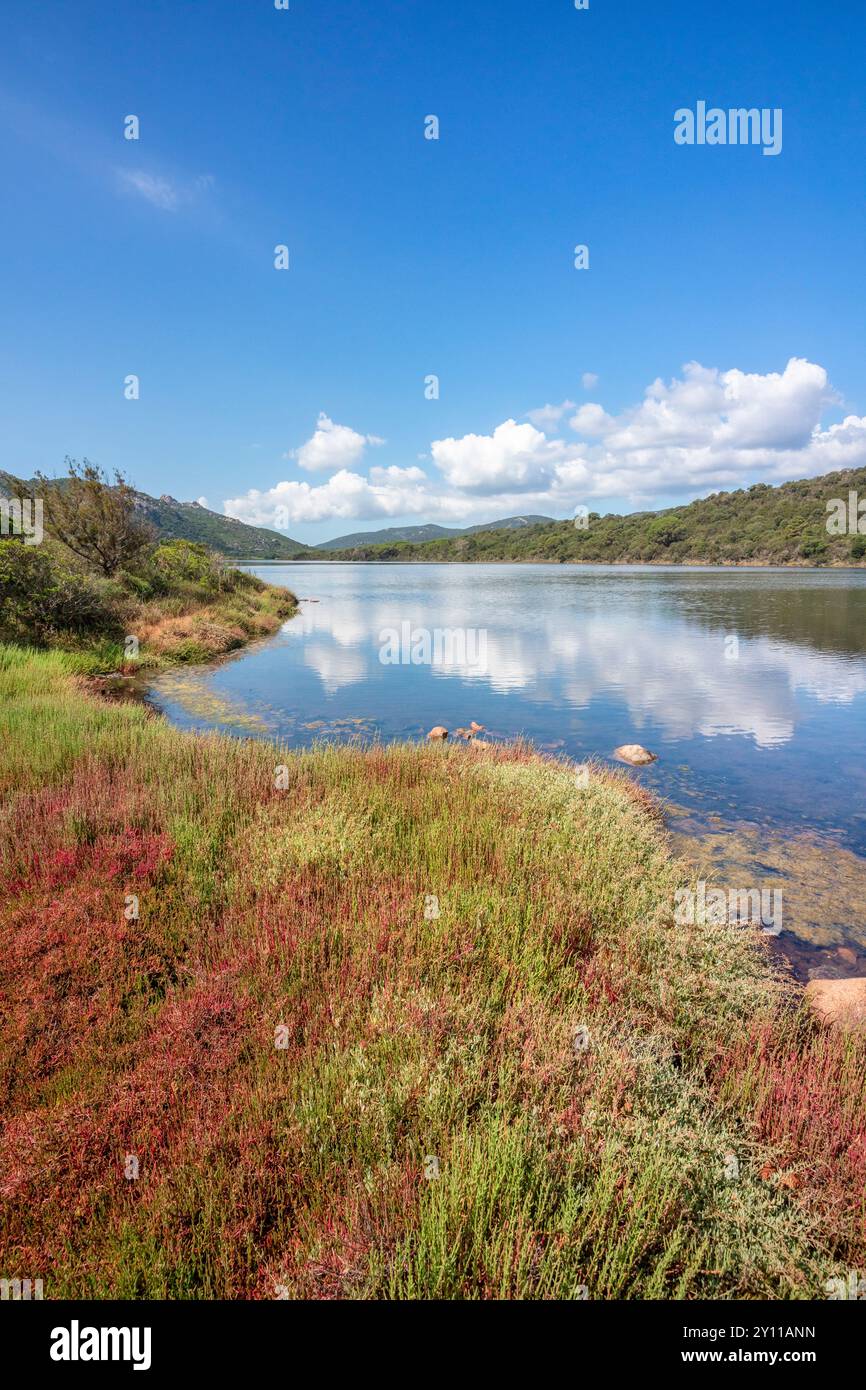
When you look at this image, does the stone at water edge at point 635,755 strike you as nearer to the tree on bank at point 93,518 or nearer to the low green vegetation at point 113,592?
the low green vegetation at point 113,592

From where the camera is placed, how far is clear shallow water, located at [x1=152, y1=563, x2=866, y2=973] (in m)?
11.1

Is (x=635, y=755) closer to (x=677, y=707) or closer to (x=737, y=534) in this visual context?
(x=677, y=707)

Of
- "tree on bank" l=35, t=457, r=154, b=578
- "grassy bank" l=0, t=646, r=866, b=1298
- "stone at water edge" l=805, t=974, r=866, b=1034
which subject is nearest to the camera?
"grassy bank" l=0, t=646, r=866, b=1298

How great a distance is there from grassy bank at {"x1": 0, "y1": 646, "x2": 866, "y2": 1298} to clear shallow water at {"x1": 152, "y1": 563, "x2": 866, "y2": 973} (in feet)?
12.5

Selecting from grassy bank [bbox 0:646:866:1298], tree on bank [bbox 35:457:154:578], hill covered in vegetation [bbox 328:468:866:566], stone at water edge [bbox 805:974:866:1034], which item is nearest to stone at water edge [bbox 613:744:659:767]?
grassy bank [bbox 0:646:866:1298]

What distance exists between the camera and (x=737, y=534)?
142m

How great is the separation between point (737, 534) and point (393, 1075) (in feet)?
538

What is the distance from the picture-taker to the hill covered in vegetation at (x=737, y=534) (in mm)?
120688

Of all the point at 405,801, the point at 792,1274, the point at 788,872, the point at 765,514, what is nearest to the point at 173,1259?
the point at 792,1274

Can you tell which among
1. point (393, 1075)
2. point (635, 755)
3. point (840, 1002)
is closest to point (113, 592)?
point (635, 755)

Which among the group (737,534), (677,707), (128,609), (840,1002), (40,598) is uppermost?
(737,534)

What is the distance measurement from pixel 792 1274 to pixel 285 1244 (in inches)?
108

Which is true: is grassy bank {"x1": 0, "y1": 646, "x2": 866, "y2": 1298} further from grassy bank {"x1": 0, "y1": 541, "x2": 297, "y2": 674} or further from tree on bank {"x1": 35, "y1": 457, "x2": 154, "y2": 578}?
tree on bank {"x1": 35, "y1": 457, "x2": 154, "y2": 578}

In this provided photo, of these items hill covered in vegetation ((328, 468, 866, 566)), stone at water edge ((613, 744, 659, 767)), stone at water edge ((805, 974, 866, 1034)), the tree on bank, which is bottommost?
stone at water edge ((805, 974, 866, 1034))
